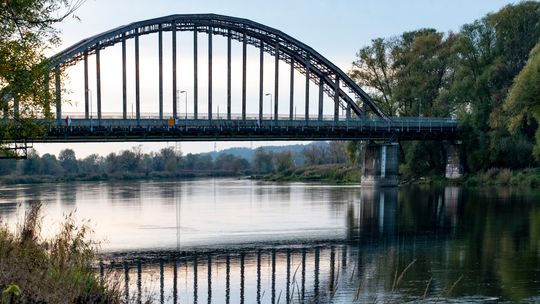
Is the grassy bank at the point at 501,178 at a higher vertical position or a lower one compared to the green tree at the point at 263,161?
higher

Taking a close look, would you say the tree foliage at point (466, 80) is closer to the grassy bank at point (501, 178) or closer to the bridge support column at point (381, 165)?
the grassy bank at point (501, 178)

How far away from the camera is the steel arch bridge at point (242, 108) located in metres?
63.2

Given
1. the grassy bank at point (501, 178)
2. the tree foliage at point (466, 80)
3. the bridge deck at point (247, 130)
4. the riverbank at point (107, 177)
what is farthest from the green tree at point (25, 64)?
the riverbank at point (107, 177)

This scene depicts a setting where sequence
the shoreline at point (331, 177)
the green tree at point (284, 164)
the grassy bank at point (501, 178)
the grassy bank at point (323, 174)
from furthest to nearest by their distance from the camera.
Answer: the green tree at point (284, 164) → the grassy bank at point (323, 174) → the shoreline at point (331, 177) → the grassy bank at point (501, 178)

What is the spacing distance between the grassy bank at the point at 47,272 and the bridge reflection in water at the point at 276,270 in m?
1.57

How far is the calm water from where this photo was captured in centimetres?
1816

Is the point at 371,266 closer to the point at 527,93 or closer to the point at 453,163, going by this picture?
the point at 527,93

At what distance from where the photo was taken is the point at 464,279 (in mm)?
19672

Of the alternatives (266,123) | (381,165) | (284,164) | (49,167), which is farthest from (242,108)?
(49,167)

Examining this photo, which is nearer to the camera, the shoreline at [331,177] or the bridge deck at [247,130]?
the bridge deck at [247,130]

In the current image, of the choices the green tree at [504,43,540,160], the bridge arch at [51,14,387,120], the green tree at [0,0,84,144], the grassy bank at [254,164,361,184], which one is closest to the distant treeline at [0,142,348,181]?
the grassy bank at [254,164,361,184]

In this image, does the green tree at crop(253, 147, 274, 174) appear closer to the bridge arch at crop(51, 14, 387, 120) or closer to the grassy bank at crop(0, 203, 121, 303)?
the bridge arch at crop(51, 14, 387, 120)

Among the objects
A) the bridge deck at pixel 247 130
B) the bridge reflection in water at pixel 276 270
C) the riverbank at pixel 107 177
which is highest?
the bridge deck at pixel 247 130

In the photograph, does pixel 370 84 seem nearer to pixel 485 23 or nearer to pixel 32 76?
pixel 485 23
